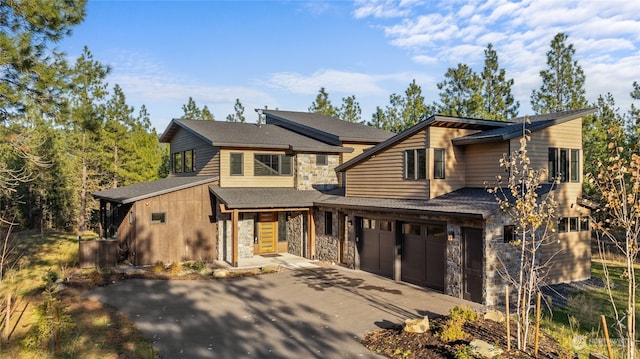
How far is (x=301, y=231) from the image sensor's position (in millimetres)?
20344

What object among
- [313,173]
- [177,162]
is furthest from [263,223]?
[177,162]

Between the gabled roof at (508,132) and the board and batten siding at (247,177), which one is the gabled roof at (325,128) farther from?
the gabled roof at (508,132)

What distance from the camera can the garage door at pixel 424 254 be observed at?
13.3 meters

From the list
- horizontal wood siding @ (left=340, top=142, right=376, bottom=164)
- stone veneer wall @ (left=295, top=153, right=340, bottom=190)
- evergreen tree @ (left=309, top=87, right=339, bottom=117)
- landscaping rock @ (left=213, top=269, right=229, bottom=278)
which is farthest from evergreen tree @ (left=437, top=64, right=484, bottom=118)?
landscaping rock @ (left=213, top=269, right=229, bottom=278)

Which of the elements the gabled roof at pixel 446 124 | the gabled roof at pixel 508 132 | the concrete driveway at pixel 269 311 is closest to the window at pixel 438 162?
the gabled roof at pixel 508 132

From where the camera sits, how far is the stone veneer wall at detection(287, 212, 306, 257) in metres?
20.2

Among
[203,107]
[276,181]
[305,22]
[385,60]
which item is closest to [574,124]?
[385,60]

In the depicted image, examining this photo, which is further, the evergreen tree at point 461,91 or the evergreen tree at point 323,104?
the evergreen tree at point 323,104

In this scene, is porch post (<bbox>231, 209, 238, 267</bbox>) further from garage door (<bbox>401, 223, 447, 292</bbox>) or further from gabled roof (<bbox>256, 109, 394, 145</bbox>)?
gabled roof (<bbox>256, 109, 394, 145</bbox>)

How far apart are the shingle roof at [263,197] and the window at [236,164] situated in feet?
2.52

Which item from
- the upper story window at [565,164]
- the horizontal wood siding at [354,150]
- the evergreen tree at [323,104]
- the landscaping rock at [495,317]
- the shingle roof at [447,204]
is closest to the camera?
the landscaping rock at [495,317]

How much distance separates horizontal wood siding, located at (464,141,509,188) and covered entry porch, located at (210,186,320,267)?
6809 millimetres

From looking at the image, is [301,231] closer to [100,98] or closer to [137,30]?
[137,30]

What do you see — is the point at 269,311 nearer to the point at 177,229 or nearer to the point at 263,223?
the point at 177,229
